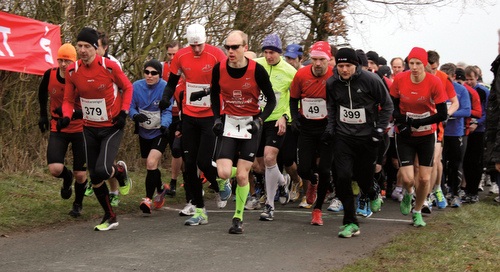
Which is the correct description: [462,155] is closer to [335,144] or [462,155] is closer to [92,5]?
[335,144]

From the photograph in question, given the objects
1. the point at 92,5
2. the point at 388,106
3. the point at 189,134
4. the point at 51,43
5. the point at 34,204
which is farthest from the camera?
the point at 92,5

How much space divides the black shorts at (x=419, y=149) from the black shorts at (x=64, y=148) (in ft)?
13.0

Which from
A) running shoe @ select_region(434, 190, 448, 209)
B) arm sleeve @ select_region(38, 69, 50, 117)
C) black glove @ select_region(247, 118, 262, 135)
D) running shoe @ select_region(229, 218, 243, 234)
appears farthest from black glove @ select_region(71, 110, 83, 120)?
running shoe @ select_region(434, 190, 448, 209)

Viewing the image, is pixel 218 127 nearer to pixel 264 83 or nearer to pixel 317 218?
pixel 264 83

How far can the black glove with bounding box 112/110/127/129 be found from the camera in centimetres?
974

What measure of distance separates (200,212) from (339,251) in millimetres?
2353

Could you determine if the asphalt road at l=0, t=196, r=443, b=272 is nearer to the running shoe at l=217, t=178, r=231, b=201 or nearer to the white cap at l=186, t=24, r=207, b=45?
the running shoe at l=217, t=178, r=231, b=201

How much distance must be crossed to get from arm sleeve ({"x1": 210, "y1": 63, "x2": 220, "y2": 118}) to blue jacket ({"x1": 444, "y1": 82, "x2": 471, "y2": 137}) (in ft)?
16.8

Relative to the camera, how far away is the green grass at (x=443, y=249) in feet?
24.9

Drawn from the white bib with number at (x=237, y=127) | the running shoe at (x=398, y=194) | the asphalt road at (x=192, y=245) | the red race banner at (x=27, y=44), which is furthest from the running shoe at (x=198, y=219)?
the running shoe at (x=398, y=194)

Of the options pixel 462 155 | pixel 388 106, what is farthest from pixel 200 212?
pixel 462 155

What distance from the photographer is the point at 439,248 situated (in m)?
8.59

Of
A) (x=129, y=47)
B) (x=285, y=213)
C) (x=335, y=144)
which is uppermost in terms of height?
(x=129, y=47)

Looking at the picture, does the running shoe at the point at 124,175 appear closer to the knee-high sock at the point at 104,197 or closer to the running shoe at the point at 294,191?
the knee-high sock at the point at 104,197
